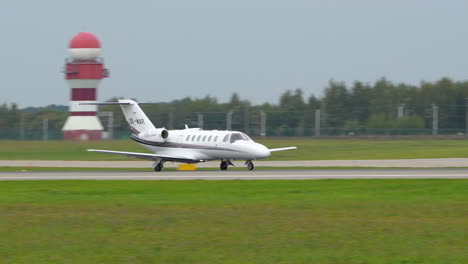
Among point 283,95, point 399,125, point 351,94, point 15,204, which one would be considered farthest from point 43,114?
point 15,204

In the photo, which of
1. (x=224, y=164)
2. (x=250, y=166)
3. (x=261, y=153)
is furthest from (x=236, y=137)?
(x=250, y=166)

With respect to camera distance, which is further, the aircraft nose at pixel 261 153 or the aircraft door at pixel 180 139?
the aircraft door at pixel 180 139

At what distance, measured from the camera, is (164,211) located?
18844 millimetres

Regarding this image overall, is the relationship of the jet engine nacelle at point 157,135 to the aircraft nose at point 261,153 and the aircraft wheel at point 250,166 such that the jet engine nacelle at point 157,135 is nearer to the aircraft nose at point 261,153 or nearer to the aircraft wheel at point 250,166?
the aircraft wheel at point 250,166

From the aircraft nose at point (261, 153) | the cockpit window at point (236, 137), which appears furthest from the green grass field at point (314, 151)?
the aircraft nose at point (261, 153)

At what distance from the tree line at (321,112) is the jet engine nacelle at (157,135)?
114ft

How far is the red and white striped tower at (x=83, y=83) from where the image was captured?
286ft

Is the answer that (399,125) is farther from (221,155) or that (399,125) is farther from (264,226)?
(264,226)

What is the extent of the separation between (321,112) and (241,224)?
8094 cm

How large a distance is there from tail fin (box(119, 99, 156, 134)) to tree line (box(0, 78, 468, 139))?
33478 millimetres

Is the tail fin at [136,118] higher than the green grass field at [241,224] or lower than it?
higher

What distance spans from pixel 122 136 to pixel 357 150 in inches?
1220

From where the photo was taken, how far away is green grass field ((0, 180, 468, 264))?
518 inches

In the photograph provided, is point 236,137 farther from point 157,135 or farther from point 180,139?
point 157,135
